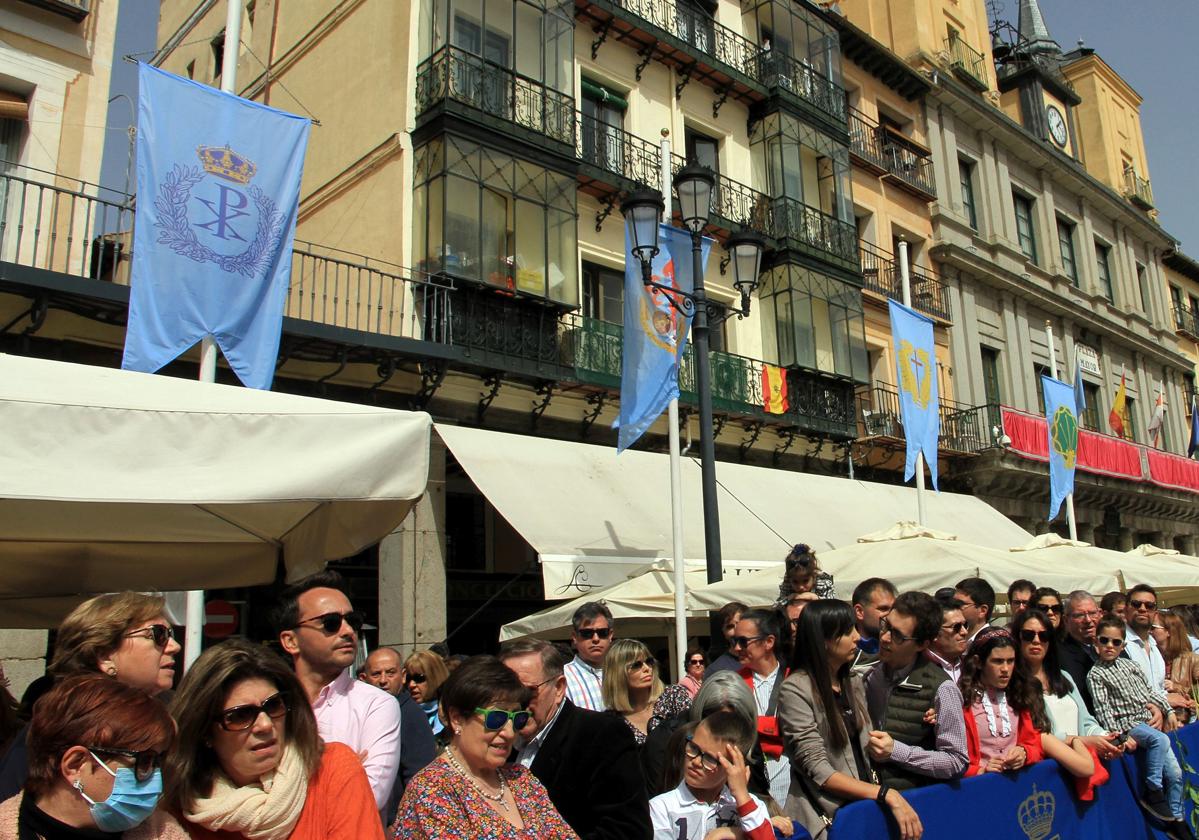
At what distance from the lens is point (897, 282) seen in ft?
74.5

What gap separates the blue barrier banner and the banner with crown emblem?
15.3 ft

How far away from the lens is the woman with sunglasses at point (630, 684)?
4.96 meters

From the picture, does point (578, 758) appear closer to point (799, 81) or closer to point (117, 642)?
point (117, 642)

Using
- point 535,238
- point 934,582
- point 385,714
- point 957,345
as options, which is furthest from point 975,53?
point 385,714

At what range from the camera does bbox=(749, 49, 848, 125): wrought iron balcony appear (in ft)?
65.4

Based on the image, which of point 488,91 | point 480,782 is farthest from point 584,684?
point 488,91

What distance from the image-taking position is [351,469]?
361cm

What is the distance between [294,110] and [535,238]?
6092mm

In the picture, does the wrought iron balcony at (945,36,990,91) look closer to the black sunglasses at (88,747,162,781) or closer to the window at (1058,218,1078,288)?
the window at (1058,218,1078,288)

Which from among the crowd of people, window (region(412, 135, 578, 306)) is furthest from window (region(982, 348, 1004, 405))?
the crowd of people

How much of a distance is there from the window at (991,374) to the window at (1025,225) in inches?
171

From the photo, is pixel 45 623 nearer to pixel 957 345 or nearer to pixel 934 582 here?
pixel 934 582

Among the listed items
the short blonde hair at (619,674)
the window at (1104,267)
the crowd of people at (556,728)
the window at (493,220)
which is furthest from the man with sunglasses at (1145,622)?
the window at (1104,267)

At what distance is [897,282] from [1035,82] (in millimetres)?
13102
